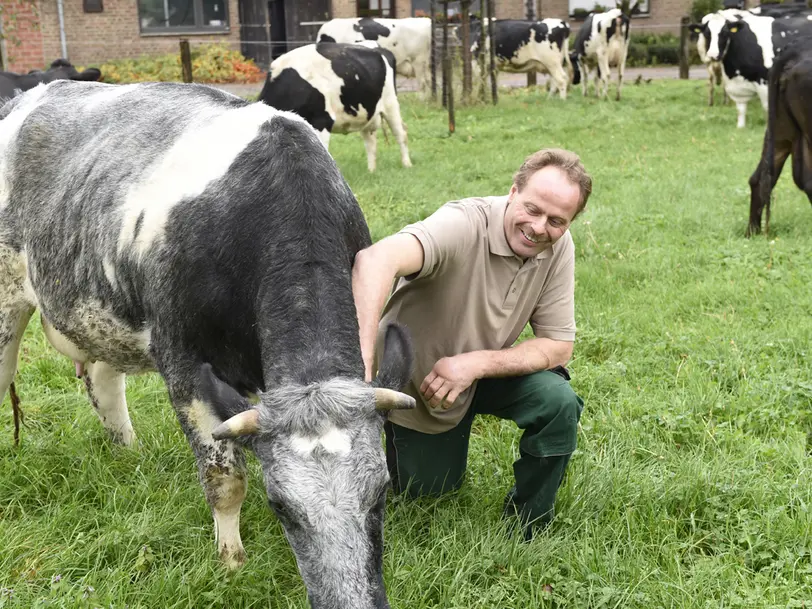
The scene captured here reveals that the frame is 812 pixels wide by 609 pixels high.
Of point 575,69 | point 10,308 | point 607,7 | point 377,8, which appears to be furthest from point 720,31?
point 607,7

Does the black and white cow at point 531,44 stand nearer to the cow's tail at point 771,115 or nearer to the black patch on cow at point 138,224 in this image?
the cow's tail at point 771,115

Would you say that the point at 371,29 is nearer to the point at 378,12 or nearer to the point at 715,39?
the point at 715,39

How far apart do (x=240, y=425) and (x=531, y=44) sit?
63.1ft

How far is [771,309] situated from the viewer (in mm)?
5398

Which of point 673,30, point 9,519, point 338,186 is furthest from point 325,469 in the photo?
point 673,30

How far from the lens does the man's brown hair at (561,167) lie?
3.18 m

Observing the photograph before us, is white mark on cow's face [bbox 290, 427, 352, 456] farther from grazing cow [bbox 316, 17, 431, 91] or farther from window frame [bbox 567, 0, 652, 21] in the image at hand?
window frame [bbox 567, 0, 652, 21]

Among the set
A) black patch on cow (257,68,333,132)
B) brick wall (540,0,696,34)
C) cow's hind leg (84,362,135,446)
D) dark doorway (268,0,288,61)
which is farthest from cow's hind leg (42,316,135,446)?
brick wall (540,0,696,34)

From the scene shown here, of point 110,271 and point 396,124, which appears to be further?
point 396,124

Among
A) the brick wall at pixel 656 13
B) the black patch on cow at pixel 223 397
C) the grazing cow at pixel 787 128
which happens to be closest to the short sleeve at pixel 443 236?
the black patch on cow at pixel 223 397

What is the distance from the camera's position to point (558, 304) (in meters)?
3.29

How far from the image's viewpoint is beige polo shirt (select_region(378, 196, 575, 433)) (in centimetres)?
314

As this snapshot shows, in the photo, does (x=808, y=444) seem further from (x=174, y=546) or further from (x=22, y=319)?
(x=22, y=319)

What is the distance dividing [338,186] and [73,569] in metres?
1.68
